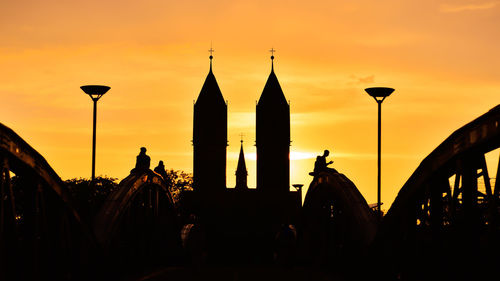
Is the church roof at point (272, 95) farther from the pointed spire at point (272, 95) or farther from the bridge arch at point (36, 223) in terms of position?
the bridge arch at point (36, 223)

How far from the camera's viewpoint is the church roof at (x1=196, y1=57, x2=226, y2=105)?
125938 millimetres

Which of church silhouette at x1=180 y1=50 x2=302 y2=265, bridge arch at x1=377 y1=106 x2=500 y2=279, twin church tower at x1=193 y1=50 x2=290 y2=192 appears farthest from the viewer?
twin church tower at x1=193 y1=50 x2=290 y2=192

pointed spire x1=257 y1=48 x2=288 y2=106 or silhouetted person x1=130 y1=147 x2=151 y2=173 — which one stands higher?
pointed spire x1=257 y1=48 x2=288 y2=106

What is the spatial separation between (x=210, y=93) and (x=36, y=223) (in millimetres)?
107468

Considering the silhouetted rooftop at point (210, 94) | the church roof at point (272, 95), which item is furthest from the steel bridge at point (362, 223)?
the church roof at point (272, 95)

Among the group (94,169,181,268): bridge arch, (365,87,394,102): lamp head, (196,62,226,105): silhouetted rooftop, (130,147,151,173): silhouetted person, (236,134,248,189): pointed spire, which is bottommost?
(94,169,181,268): bridge arch

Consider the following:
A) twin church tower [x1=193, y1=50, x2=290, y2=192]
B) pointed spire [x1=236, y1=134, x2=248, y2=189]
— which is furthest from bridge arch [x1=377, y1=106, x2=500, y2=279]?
pointed spire [x1=236, y1=134, x2=248, y2=189]

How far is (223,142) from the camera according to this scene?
12438 cm

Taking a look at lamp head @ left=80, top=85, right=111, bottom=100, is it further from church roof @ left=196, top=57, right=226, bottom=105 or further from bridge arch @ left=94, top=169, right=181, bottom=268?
church roof @ left=196, top=57, right=226, bottom=105

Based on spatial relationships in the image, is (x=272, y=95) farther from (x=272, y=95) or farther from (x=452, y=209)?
(x=452, y=209)

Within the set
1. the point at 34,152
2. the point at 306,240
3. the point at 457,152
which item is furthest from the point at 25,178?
the point at 306,240

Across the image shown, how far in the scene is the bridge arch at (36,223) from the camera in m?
17.4

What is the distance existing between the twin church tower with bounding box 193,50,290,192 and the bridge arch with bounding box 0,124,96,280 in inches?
3898

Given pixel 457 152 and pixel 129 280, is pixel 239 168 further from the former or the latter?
pixel 457 152
